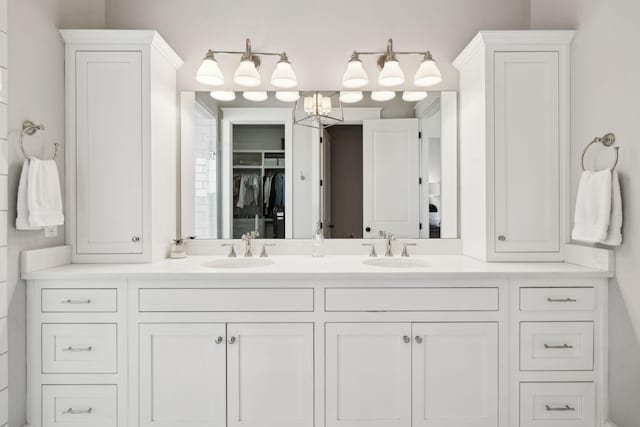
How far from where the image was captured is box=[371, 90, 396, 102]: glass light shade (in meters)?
2.40

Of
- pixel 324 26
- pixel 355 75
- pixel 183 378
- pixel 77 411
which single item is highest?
pixel 324 26

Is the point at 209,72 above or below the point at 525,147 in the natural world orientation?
above

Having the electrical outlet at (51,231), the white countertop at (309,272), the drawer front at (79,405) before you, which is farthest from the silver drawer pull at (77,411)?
the electrical outlet at (51,231)

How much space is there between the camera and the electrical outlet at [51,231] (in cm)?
193

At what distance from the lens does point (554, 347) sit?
1789 millimetres

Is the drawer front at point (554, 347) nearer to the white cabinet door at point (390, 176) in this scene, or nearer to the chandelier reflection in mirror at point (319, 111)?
the white cabinet door at point (390, 176)

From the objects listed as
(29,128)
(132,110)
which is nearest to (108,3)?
(132,110)

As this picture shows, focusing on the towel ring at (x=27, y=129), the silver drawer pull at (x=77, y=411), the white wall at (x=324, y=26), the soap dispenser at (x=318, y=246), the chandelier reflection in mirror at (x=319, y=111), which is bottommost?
the silver drawer pull at (x=77, y=411)

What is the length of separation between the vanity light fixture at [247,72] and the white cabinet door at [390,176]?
573 millimetres

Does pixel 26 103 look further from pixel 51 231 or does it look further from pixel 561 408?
pixel 561 408

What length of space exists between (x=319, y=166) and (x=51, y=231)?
4.80 feet

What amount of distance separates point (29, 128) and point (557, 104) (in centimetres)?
261

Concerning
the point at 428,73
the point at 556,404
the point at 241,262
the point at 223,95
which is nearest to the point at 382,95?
the point at 428,73

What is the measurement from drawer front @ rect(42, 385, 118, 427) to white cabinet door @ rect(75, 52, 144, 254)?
0.68 meters
